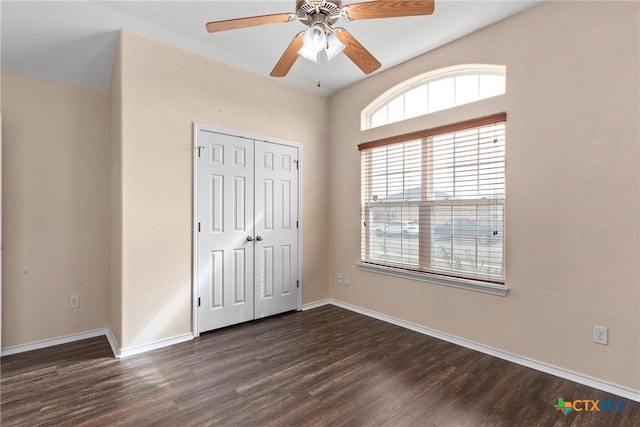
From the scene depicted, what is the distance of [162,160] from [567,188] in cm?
339

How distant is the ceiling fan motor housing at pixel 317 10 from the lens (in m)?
1.69

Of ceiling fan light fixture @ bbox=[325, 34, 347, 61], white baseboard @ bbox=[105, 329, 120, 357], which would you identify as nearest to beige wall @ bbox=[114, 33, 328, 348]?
white baseboard @ bbox=[105, 329, 120, 357]

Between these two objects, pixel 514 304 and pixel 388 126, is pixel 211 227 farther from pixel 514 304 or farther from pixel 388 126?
pixel 514 304

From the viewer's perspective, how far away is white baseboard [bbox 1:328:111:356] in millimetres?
2905

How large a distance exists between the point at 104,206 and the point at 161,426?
2493mm

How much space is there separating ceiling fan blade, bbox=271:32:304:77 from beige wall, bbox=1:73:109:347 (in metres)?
2.32

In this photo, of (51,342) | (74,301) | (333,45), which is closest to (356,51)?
(333,45)

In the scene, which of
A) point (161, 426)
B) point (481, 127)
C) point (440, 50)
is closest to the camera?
point (161, 426)

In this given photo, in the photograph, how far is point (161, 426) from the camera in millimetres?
1848

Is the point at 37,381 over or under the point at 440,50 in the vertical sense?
under

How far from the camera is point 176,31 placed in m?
2.82

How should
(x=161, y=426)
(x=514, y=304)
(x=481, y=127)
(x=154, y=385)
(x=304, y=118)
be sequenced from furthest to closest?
(x=304, y=118)
(x=481, y=127)
(x=514, y=304)
(x=154, y=385)
(x=161, y=426)

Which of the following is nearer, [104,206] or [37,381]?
[37,381]

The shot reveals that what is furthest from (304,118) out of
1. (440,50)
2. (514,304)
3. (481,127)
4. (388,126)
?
(514,304)
